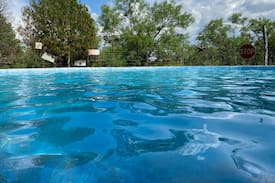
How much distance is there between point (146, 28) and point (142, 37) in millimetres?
925

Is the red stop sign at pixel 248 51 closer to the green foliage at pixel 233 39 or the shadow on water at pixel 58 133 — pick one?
the green foliage at pixel 233 39

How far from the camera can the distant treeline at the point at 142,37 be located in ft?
55.3

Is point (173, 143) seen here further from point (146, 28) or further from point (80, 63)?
point (146, 28)

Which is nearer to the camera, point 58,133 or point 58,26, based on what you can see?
point 58,133

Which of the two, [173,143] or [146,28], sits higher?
[146,28]

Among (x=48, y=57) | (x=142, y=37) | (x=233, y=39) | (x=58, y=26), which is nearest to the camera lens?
(x=58, y=26)

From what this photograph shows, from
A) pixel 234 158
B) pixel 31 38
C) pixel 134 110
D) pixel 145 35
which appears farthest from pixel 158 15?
pixel 234 158

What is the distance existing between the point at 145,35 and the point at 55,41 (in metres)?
7.56

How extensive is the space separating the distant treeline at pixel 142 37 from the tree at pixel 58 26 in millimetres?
71

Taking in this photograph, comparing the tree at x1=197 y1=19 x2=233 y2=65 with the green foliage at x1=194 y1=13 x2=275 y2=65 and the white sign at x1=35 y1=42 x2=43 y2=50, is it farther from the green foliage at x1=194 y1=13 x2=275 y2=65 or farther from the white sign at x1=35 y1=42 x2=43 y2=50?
the white sign at x1=35 y1=42 x2=43 y2=50

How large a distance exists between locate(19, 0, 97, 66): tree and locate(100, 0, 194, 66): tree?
12.5 feet

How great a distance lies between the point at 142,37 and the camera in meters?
19.5

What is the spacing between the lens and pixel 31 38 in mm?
16250

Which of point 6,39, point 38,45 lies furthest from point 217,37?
point 6,39
